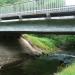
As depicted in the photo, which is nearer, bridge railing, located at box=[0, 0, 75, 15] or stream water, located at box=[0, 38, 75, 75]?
stream water, located at box=[0, 38, 75, 75]

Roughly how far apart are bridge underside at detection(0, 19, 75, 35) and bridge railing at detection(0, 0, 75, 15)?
3.76ft

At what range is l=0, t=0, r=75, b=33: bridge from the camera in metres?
27.6

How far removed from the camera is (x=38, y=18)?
3003 cm

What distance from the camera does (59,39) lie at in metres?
60.1

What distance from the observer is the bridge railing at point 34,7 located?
2964 centimetres

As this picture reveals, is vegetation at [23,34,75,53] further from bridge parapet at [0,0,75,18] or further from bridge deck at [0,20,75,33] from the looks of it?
bridge deck at [0,20,75,33]

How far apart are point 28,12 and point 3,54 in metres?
7.57

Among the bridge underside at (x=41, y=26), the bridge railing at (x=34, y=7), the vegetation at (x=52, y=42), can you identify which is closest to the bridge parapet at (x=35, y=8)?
the bridge railing at (x=34, y=7)

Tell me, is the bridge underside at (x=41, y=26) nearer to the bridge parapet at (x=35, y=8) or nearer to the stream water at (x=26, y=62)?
the bridge parapet at (x=35, y=8)

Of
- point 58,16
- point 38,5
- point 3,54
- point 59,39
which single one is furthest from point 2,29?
point 59,39

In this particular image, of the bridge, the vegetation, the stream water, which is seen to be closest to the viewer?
the bridge

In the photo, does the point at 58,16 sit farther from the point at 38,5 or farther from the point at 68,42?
the point at 68,42

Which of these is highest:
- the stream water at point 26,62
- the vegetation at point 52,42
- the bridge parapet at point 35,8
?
the bridge parapet at point 35,8

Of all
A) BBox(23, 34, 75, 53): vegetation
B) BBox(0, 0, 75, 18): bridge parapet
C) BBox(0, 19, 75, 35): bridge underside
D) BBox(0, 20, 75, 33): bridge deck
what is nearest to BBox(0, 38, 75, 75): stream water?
BBox(0, 19, 75, 35): bridge underside
